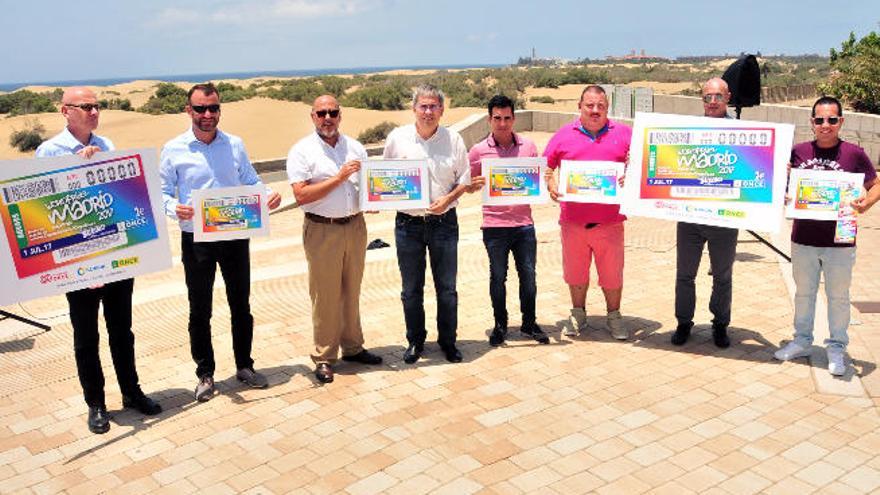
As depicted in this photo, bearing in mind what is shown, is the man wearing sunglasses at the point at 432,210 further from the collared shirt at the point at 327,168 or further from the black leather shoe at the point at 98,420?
the black leather shoe at the point at 98,420

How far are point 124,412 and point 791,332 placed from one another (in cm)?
551

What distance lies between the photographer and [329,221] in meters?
5.82

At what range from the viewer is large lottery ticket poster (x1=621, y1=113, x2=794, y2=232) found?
5.99 m

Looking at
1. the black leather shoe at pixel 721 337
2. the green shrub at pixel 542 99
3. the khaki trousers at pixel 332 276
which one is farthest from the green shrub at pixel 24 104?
the black leather shoe at pixel 721 337

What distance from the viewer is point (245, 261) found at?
18.8ft

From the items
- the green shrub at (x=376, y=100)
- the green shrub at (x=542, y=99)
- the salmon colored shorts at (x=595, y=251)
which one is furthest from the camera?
the green shrub at (x=376, y=100)

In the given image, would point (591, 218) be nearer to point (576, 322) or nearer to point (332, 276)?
point (576, 322)

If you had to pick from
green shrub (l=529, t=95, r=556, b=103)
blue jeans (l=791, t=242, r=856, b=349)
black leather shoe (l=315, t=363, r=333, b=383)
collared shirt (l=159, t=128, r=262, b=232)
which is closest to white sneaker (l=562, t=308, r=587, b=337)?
blue jeans (l=791, t=242, r=856, b=349)

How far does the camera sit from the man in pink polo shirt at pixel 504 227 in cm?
642

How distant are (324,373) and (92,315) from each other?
1706 mm

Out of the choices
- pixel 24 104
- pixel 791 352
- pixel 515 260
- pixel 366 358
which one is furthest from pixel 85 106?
pixel 24 104

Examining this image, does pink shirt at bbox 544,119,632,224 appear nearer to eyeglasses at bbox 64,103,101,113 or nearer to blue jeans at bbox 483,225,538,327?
blue jeans at bbox 483,225,538,327

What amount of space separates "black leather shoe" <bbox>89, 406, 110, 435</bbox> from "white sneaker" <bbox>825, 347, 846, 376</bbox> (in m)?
5.23

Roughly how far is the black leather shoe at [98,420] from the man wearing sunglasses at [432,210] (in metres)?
2.27
